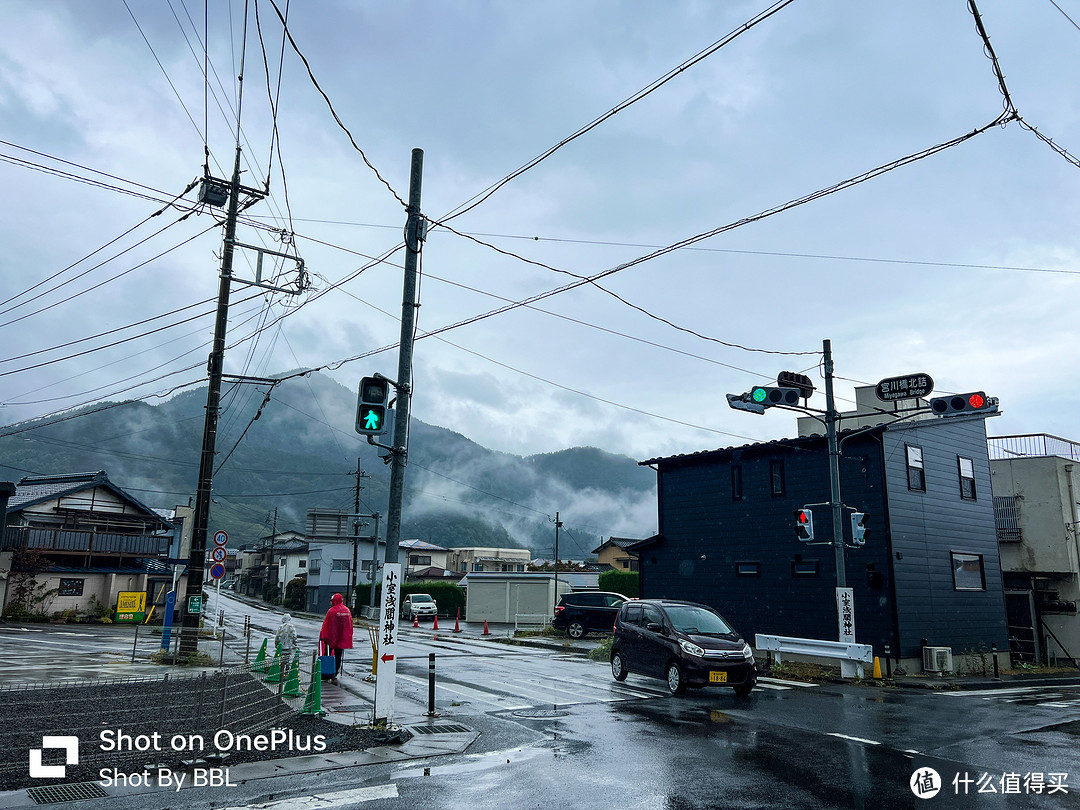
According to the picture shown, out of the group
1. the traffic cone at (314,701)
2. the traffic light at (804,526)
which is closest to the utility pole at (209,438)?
the traffic cone at (314,701)

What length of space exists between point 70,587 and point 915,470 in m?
42.7

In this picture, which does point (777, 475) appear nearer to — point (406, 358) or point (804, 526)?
point (804, 526)

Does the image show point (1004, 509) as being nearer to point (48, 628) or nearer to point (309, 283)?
point (309, 283)

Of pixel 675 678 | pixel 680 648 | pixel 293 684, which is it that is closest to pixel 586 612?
pixel 675 678

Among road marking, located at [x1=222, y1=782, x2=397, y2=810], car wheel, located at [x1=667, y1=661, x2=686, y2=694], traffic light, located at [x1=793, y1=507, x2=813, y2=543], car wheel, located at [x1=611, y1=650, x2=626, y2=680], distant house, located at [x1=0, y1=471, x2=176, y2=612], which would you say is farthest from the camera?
distant house, located at [x1=0, y1=471, x2=176, y2=612]

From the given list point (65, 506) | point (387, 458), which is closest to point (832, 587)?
point (387, 458)

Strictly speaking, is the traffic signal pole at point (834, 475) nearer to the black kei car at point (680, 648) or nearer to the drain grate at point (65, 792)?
the black kei car at point (680, 648)

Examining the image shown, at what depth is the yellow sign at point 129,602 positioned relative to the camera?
132ft

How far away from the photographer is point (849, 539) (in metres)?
22.0

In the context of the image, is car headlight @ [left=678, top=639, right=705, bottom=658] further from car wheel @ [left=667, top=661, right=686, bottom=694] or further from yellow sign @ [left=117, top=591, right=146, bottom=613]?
yellow sign @ [left=117, top=591, right=146, bottom=613]

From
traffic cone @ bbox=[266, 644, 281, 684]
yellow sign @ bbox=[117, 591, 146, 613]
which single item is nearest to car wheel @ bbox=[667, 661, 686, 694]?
traffic cone @ bbox=[266, 644, 281, 684]

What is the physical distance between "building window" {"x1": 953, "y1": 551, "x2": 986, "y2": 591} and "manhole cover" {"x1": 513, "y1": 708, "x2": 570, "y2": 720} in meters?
18.0

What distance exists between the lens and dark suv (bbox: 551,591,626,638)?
105 feet

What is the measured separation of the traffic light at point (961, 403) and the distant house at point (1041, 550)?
58.7 ft
